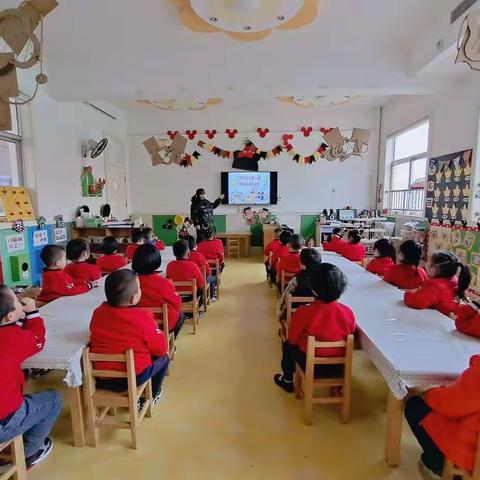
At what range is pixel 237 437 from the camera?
1.72 m

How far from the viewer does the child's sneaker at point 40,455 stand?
1.51 meters

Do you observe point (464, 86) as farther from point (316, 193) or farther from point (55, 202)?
point (55, 202)

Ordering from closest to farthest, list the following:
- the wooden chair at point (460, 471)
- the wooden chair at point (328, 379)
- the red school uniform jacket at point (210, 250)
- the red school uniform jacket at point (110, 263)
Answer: the wooden chair at point (460, 471), the wooden chair at point (328, 379), the red school uniform jacket at point (110, 263), the red school uniform jacket at point (210, 250)

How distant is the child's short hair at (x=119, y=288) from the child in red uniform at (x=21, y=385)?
1.07 feet

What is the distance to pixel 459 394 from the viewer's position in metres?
1.13

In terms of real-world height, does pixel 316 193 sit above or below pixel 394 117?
below

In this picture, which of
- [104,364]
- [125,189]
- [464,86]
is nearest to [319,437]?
[104,364]

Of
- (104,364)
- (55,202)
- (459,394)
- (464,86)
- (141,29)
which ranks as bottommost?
(104,364)

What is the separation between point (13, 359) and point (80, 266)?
159 centimetres

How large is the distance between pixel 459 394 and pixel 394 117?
6397 mm

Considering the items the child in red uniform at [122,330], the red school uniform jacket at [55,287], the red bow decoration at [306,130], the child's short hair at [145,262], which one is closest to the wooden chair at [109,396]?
the child in red uniform at [122,330]

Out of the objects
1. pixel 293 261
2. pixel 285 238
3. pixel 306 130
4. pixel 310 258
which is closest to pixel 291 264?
pixel 293 261

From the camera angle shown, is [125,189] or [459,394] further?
[125,189]

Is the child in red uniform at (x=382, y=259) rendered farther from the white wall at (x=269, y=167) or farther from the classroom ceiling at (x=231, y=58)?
the white wall at (x=269, y=167)
